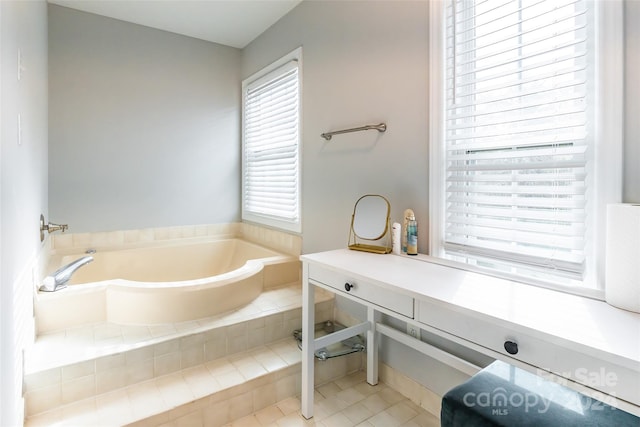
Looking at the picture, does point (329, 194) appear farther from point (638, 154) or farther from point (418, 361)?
point (638, 154)

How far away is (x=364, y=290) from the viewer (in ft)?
4.43

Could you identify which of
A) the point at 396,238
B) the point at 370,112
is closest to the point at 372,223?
the point at 396,238

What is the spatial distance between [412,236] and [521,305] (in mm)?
677

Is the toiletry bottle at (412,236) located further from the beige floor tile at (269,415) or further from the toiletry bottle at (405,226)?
the beige floor tile at (269,415)

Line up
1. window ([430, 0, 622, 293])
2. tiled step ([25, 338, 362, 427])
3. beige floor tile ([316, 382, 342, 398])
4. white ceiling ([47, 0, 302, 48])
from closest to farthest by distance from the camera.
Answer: window ([430, 0, 622, 293]) → tiled step ([25, 338, 362, 427]) → beige floor tile ([316, 382, 342, 398]) → white ceiling ([47, 0, 302, 48])

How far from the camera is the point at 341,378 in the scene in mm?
1989

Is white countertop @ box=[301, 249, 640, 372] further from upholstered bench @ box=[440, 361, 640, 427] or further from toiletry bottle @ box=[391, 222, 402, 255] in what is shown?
upholstered bench @ box=[440, 361, 640, 427]

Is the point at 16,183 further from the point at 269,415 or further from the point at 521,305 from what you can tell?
the point at 521,305

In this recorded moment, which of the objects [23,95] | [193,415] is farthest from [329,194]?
[23,95]

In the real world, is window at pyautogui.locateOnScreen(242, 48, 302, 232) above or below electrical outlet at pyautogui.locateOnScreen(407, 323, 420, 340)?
above

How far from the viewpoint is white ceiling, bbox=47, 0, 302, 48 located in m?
2.57

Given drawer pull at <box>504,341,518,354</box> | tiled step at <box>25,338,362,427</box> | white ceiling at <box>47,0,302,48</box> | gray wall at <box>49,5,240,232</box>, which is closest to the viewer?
drawer pull at <box>504,341,518,354</box>

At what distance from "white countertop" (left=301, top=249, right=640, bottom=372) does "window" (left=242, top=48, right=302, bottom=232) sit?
1412 mm
